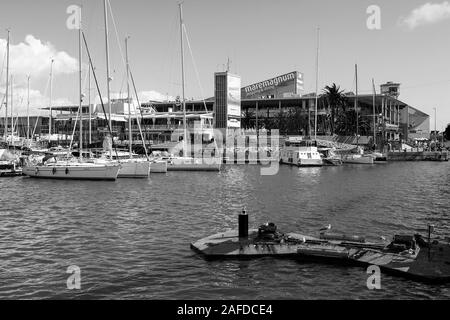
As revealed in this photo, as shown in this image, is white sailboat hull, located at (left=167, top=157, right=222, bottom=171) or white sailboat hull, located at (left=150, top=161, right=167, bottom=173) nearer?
white sailboat hull, located at (left=150, top=161, right=167, bottom=173)

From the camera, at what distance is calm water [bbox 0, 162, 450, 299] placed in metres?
19.0

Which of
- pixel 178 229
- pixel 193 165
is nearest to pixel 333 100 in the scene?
pixel 193 165

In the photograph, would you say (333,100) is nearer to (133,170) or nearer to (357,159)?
(357,159)

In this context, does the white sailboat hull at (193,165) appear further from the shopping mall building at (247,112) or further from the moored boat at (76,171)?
the shopping mall building at (247,112)

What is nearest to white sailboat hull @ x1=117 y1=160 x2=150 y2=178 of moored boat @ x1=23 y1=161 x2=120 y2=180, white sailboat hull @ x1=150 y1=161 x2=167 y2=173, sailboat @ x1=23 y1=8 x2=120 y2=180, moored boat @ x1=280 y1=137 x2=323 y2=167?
sailboat @ x1=23 y1=8 x2=120 y2=180

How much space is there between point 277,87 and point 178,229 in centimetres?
16056

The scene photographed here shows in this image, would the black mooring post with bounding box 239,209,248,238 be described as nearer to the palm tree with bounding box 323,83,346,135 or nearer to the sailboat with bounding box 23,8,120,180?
the sailboat with bounding box 23,8,120,180

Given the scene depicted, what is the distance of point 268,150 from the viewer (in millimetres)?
117500

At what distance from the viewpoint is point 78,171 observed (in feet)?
201

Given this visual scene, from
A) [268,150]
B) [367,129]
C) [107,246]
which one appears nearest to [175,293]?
[107,246]

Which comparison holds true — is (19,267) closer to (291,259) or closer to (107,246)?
(107,246)

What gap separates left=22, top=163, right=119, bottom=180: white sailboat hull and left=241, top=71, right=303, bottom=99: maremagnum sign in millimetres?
126734

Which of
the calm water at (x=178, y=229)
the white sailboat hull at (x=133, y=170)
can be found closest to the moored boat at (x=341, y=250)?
the calm water at (x=178, y=229)

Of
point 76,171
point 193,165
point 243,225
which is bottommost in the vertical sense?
point 243,225
